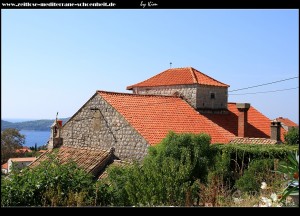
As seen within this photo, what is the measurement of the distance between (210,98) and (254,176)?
14446mm

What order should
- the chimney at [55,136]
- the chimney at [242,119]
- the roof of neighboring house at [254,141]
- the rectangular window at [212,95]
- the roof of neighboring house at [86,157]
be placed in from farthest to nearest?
the rectangular window at [212,95] < the chimney at [242,119] < the chimney at [55,136] < the roof of neighboring house at [254,141] < the roof of neighboring house at [86,157]

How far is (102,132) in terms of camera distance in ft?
65.0

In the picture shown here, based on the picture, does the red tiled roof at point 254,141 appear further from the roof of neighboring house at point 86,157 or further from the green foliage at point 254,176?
the roof of neighboring house at point 86,157

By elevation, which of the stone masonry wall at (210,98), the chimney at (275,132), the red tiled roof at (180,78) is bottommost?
the chimney at (275,132)

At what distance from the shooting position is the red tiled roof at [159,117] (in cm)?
1867

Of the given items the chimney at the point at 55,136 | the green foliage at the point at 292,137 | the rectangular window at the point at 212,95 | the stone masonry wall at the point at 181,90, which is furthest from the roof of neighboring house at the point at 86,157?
the rectangular window at the point at 212,95

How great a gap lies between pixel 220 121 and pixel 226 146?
9204mm

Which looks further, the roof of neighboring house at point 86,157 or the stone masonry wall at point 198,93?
the stone masonry wall at point 198,93

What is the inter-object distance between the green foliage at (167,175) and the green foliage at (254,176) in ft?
4.50

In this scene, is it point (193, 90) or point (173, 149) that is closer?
point (173, 149)

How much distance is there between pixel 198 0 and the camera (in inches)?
108

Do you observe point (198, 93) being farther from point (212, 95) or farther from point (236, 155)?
point (236, 155)
